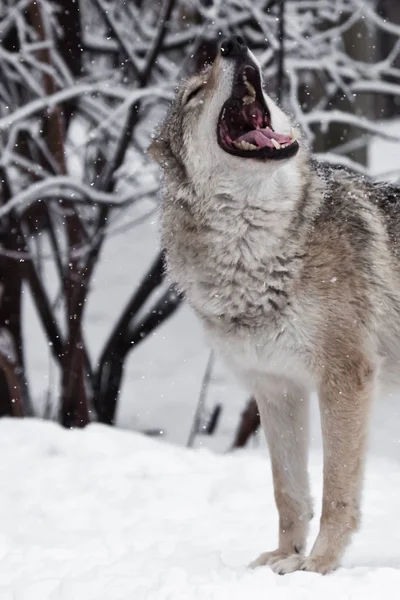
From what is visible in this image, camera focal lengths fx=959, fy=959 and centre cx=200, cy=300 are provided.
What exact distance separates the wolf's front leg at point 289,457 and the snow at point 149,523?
0.22 metres

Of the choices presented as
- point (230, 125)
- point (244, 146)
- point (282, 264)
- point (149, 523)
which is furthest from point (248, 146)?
point (149, 523)

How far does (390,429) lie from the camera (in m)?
7.45

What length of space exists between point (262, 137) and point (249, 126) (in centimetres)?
17

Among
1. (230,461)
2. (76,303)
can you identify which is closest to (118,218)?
(76,303)

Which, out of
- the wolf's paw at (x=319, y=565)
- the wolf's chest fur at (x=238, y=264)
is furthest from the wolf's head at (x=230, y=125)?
the wolf's paw at (x=319, y=565)

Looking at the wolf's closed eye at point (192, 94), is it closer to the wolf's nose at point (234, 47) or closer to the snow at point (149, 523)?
the wolf's nose at point (234, 47)

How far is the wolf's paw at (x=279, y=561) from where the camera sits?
3459mm

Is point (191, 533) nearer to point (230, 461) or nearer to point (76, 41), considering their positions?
point (230, 461)

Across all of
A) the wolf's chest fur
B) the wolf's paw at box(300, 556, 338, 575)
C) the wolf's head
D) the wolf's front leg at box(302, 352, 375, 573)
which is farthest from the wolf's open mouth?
the wolf's paw at box(300, 556, 338, 575)

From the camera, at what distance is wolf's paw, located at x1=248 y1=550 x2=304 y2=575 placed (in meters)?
3.46

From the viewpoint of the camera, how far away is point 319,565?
11.0ft

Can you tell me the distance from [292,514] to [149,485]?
1214 mm

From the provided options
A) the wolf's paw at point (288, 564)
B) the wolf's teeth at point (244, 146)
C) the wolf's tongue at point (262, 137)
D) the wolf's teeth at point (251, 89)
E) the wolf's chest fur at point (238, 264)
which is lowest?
the wolf's paw at point (288, 564)

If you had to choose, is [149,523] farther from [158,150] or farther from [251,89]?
[251,89]
